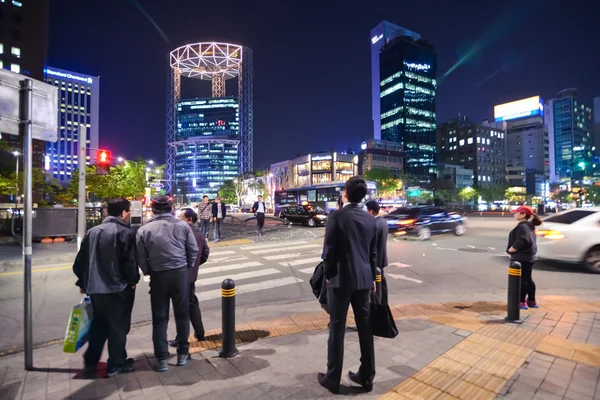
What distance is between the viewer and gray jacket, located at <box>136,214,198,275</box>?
3.56 m

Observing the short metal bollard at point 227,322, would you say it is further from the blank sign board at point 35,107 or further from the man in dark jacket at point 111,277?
the blank sign board at point 35,107

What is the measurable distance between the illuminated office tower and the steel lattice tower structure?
31.7m

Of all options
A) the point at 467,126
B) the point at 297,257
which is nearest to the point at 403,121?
the point at 467,126

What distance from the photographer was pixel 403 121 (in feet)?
473

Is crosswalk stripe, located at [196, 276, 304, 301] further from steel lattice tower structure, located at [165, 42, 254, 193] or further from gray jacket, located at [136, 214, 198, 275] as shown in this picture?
steel lattice tower structure, located at [165, 42, 254, 193]

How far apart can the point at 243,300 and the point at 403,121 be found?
150m

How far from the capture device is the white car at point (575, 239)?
842 cm

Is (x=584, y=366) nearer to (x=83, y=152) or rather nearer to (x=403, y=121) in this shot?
(x=83, y=152)

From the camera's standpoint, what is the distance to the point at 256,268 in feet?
30.7

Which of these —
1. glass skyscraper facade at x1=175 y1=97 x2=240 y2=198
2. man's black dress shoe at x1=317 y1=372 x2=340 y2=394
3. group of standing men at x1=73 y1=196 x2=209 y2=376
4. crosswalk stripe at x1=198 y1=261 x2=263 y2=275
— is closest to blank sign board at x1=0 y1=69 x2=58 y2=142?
group of standing men at x1=73 y1=196 x2=209 y2=376

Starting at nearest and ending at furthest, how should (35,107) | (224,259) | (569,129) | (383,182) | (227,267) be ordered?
(35,107) → (227,267) → (224,259) → (383,182) → (569,129)

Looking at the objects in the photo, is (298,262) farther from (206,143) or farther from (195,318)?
(206,143)

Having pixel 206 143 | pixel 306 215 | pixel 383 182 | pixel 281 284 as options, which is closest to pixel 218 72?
pixel 206 143

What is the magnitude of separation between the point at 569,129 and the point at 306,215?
165 meters
